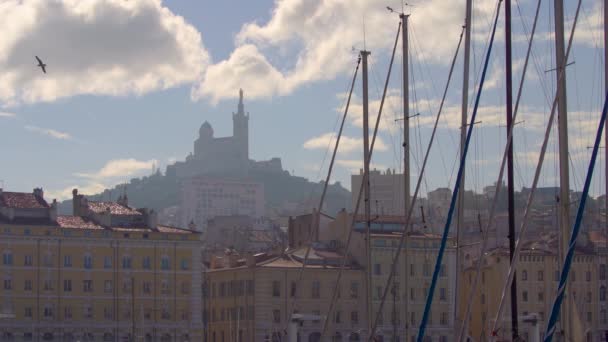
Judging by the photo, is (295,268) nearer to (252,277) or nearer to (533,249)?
(252,277)

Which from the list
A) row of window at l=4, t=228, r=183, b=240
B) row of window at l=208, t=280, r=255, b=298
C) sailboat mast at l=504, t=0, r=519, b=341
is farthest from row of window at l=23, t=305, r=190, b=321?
sailboat mast at l=504, t=0, r=519, b=341

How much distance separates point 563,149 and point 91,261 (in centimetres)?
6340

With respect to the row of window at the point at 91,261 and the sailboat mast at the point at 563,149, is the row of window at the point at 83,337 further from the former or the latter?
the sailboat mast at the point at 563,149

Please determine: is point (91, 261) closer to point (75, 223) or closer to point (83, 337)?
point (75, 223)

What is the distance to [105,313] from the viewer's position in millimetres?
94812

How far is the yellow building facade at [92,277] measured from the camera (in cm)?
9275

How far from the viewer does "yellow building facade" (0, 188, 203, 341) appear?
92.8 meters

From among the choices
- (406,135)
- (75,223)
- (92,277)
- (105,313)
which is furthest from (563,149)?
(75,223)

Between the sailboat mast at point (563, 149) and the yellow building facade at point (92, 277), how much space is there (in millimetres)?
60648

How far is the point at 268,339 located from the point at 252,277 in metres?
4.98

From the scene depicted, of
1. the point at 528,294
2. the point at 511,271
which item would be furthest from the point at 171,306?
the point at 511,271

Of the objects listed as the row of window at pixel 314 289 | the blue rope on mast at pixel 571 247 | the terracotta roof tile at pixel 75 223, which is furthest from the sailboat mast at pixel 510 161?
the terracotta roof tile at pixel 75 223

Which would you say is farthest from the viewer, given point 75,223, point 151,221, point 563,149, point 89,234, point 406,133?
point 151,221

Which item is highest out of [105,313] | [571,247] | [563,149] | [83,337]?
[563,149]
